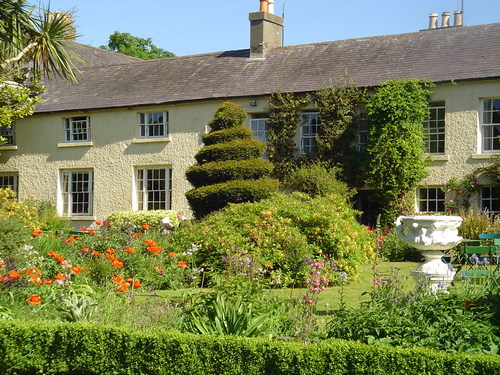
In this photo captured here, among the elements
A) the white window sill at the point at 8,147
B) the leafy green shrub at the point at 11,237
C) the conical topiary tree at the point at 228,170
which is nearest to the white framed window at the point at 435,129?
the conical topiary tree at the point at 228,170

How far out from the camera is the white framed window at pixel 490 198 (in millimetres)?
20234

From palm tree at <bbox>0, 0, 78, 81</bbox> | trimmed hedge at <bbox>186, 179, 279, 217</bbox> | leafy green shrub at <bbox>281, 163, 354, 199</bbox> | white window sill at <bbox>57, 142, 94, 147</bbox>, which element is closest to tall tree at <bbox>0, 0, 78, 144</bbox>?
palm tree at <bbox>0, 0, 78, 81</bbox>

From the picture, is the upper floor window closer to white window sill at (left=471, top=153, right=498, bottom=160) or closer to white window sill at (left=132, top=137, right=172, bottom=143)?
white window sill at (left=132, top=137, right=172, bottom=143)

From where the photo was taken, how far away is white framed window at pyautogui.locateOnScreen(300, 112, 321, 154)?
2253cm

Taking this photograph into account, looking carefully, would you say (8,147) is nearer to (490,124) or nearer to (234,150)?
(234,150)

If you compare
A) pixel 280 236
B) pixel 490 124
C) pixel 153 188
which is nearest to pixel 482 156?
pixel 490 124

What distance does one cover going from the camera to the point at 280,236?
13.5 metres

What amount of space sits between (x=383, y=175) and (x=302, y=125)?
3310 millimetres

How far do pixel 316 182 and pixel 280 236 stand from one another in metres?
7.13

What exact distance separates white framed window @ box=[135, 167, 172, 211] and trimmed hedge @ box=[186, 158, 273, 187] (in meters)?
6.99

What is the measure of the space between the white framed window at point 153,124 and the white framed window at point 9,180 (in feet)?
19.2

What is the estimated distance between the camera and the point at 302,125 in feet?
74.6

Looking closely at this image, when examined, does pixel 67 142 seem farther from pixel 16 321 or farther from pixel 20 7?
pixel 16 321

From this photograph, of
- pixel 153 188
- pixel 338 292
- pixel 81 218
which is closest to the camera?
pixel 338 292
